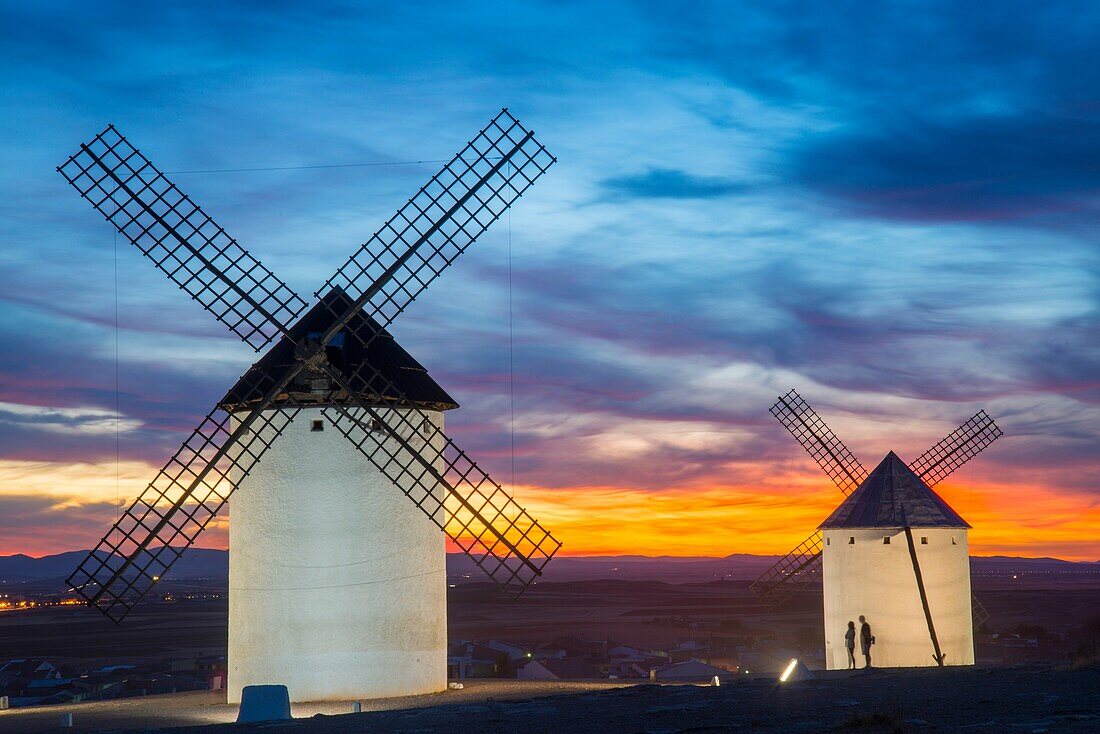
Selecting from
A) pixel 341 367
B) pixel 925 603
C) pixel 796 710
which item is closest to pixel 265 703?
pixel 341 367

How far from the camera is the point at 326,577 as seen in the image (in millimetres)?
21656

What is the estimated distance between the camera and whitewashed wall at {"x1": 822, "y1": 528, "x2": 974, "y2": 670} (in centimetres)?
2683

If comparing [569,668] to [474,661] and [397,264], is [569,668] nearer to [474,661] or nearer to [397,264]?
[474,661]

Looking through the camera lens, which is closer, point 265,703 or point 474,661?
point 265,703

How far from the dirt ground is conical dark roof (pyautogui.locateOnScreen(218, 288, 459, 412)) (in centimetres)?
555

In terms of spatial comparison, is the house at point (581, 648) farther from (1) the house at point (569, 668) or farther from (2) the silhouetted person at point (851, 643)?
(2) the silhouetted person at point (851, 643)

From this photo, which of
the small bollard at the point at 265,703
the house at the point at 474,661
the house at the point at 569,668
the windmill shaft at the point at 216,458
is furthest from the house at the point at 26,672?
the small bollard at the point at 265,703

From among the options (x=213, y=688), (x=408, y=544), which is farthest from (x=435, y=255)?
(x=213, y=688)

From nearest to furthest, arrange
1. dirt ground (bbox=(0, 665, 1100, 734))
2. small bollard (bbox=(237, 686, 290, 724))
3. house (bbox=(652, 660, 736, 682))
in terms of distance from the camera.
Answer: dirt ground (bbox=(0, 665, 1100, 734)) → small bollard (bbox=(237, 686, 290, 724)) → house (bbox=(652, 660, 736, 682))

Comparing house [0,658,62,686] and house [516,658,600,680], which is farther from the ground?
house [0,658,62,686]

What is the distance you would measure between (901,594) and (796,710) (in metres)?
13.3

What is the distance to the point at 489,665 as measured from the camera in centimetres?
4578

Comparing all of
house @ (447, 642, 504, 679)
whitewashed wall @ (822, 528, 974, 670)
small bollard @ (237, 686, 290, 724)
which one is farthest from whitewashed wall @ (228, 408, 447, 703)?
house @ (447, 642, 504, 679)

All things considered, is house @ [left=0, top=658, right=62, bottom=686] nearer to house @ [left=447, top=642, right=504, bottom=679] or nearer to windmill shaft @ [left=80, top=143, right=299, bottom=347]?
house @ [left=447, top=642, right=504, bottom=679]
